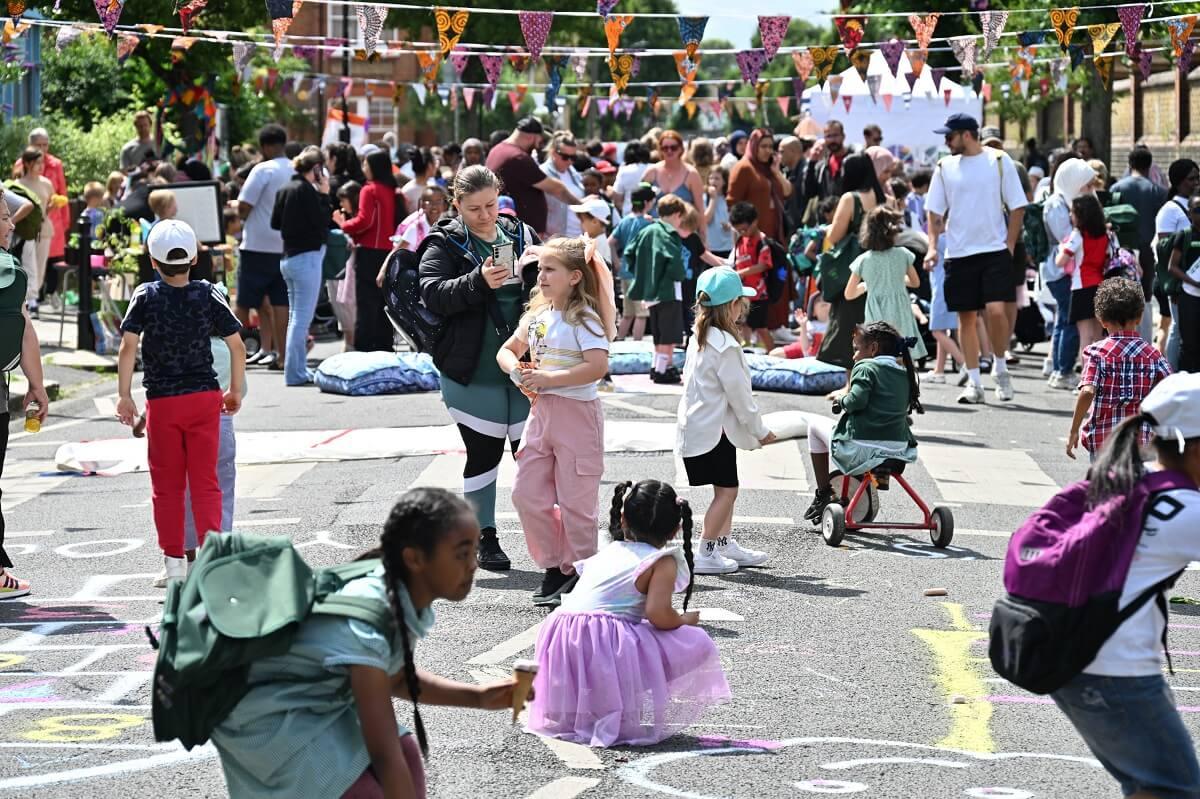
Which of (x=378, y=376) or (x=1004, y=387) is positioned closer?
(x=1004, y=387)

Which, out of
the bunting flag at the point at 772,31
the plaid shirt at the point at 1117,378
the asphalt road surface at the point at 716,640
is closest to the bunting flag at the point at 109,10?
the asphalt road surface at the point at 716,640

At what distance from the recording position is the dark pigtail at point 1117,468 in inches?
161

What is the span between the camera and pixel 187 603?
3.71 m


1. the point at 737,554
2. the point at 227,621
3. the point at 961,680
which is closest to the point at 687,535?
the point at 961,680

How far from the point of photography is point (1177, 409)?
4.18 m

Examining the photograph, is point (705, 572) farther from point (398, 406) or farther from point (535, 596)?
point (398, 406)

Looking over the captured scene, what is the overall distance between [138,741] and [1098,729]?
10.3ft

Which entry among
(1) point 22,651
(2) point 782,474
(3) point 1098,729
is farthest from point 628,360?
(3) point 1098,729

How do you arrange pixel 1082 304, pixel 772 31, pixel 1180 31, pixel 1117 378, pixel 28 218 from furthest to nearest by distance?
pixel 1180 31, pixel 772 31, pixel 1082 304, pixel 28 218, pixel 1117 378

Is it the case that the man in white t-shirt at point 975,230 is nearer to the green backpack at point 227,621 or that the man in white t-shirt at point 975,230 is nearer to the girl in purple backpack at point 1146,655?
the girl in purple backpack at point 1146,655

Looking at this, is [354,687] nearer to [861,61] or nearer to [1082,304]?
[1082,304]

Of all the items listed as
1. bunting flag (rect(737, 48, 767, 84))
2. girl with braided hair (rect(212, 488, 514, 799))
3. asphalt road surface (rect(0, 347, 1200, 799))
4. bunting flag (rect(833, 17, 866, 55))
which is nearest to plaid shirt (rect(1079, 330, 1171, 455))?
asphalt road surface (rect(0, 347, 1200, 799))

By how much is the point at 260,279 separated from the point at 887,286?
635 centimetres

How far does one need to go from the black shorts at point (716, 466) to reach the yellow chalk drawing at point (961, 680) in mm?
1184
